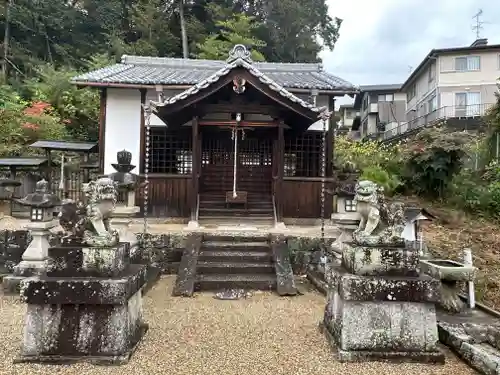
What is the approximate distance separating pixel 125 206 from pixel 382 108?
34.3 m

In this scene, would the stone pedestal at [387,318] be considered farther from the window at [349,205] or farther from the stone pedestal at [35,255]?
the stone pedestal at [35,255]

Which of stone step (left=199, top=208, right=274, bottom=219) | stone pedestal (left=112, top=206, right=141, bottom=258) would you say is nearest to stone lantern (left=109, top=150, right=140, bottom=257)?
stone pedestal (left=112, top=206, right=141, bottom=258)

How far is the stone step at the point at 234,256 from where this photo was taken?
7625mm

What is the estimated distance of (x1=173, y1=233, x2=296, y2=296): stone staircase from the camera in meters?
6.77

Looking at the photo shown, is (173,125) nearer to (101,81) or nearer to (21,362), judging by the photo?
(101,81)

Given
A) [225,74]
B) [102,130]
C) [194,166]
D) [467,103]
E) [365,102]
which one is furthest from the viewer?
[365,102]

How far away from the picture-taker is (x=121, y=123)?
11484 millimetres

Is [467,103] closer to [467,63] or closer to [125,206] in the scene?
[467,63]

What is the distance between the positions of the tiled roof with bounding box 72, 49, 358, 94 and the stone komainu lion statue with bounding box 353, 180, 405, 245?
25.0ft

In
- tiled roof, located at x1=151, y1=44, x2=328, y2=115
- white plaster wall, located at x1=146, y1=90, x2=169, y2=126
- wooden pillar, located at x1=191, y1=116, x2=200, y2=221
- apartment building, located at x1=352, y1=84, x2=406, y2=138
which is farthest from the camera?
apartment building, located at x1=352, y1=84, x2=406, y2=138

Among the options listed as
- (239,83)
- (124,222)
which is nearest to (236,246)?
(124,222)

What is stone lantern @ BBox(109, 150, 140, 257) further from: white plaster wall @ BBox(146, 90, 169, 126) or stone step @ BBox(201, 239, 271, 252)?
white plaster wall @ BBox(146, 90, 169, 126)

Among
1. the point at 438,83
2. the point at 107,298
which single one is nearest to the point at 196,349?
the point at 107,298

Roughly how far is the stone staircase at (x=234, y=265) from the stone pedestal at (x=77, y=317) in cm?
265
